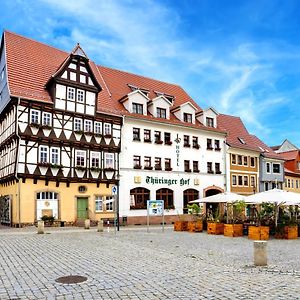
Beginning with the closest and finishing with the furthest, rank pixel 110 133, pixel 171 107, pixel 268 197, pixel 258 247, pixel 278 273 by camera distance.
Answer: pixel 278 273 < pixel 258 247 < pixel 268 197 < pixel 110 133 < pixel 171 107

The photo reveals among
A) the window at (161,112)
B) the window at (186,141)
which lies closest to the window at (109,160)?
the window at (161,112)

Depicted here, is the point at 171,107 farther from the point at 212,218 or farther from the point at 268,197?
the point at 268,197

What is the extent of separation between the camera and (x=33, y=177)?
32.2 metres

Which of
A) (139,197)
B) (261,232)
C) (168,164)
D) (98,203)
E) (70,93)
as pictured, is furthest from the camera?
(168,164)

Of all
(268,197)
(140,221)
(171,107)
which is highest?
(171,107)

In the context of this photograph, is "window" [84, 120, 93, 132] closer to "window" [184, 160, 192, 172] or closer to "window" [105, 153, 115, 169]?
"window" [105, 153, 115, 169]

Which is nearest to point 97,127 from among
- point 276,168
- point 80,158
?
point 80,158

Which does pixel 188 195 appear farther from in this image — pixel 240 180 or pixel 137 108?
pixel 137 108

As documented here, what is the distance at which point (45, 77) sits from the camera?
35781 millimetres

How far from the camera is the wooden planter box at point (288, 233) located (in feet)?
69.6

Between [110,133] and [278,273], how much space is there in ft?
92.0

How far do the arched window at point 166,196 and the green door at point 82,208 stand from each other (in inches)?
305

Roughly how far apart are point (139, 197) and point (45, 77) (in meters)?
13.7

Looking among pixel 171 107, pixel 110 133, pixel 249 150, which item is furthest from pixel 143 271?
pixel 249 150
